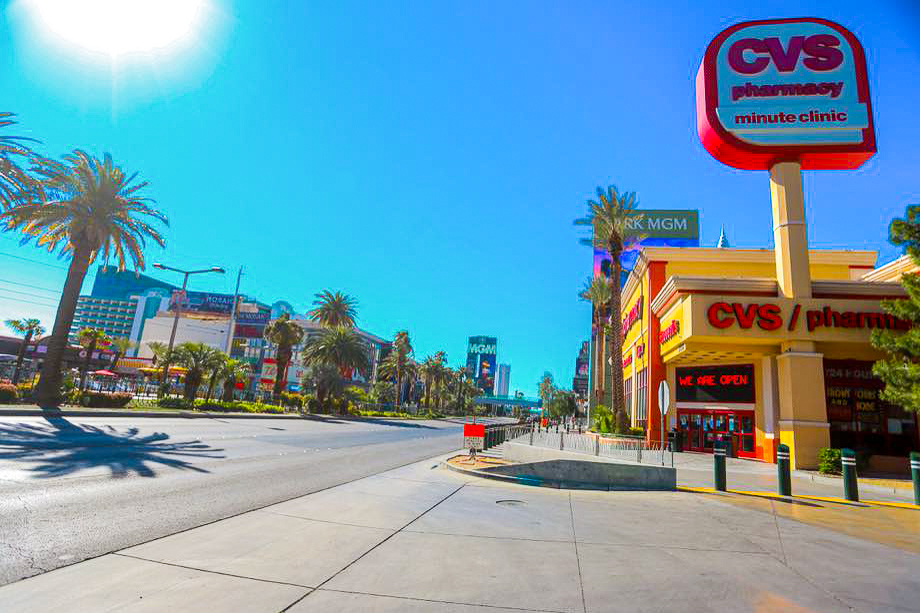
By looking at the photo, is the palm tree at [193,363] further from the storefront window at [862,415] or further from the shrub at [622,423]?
the storefront window at [862,415]

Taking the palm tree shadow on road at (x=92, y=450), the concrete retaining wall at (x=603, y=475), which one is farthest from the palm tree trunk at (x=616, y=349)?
the palm tree shadow on road at (x=92, y=450)

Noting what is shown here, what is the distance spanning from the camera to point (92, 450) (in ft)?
40.8

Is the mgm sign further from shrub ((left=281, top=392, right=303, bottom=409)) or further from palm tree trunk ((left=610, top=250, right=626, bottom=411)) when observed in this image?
shrub ((left=281, top=392, right=303, bottom=409))

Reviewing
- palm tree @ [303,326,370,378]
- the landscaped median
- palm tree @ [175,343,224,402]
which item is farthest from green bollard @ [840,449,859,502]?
palm tree @ [303,326,370,378]

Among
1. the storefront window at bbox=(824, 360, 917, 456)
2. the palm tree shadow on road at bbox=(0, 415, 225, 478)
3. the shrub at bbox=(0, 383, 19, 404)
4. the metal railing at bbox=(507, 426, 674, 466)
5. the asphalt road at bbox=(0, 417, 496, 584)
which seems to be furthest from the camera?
the shrub at bbox=(0, 383, 19, 404)

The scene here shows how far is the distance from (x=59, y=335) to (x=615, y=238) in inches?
1255

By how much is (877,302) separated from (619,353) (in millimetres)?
12502

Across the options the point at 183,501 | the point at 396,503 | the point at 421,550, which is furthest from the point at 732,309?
the point at 183,501

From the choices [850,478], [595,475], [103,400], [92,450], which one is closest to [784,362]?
[850,478]

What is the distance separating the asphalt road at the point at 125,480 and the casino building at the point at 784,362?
1462cm

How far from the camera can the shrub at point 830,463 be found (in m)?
18.1

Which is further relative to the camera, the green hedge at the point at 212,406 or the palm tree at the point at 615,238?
the green hedge at the point at 212,406

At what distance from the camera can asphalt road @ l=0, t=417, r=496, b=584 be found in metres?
5.75

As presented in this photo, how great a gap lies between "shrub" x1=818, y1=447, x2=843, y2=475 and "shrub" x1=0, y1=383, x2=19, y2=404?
35779mm
